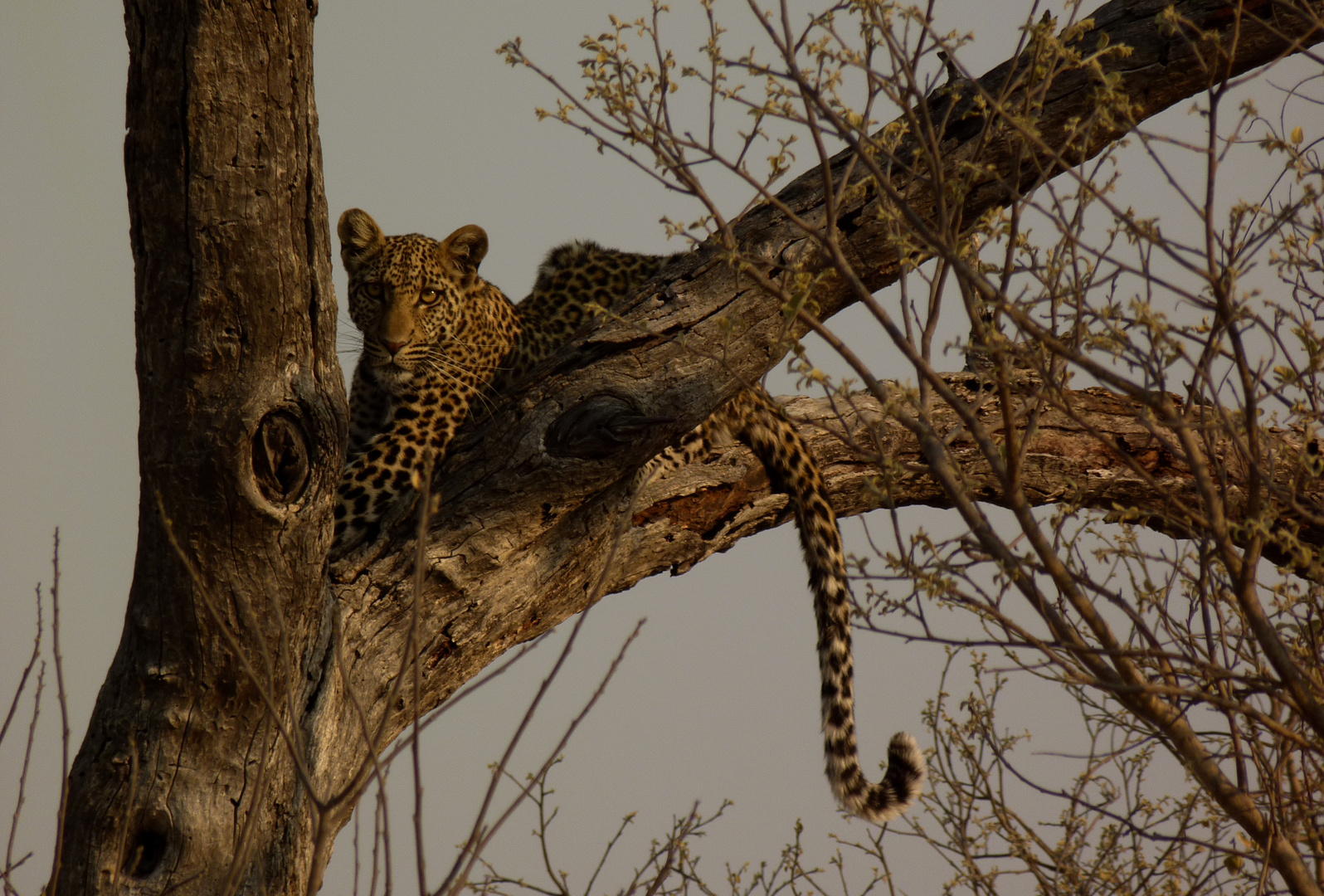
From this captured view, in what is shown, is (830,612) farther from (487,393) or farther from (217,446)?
(217,446)

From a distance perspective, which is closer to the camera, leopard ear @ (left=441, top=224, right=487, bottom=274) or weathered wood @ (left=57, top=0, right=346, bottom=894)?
weathered wood @ (left=57, top=0, right=346, bottom=894)

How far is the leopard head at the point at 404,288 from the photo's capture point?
6129 mm

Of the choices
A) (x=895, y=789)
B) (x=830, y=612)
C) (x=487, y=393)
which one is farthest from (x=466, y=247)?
(x=895, y=789)

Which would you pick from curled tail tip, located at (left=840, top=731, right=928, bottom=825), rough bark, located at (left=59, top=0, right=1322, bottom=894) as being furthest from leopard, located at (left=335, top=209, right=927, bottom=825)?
rough bark, located at (left=59, top=0, right=1322, bottom=894)

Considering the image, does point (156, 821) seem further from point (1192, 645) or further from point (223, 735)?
point (1192, 645)

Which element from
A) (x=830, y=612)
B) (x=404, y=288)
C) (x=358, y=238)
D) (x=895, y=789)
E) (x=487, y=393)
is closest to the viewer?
(x=895, y=789)

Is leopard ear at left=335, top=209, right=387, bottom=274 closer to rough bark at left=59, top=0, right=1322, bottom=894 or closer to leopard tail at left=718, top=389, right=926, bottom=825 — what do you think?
leopard tail at left=718, top=389, right=926, bottom=825

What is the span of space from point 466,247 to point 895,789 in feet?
12.1

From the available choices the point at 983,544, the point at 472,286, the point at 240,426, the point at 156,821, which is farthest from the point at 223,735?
the point at 472,286

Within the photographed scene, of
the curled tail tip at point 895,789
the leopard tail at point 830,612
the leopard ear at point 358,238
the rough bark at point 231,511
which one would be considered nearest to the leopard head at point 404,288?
the leopard ear at point 358,238

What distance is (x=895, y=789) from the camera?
4992 mm

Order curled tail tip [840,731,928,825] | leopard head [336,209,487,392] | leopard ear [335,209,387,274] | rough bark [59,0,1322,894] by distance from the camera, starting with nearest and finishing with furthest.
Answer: rough bark [59,0,1322,894] → curled tail tip [840,731,928,825] → leopard head [336,209,487,392] → leopard ear [335,209,387,274]

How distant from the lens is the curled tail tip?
16.3 ft

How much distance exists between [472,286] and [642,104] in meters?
3.10
